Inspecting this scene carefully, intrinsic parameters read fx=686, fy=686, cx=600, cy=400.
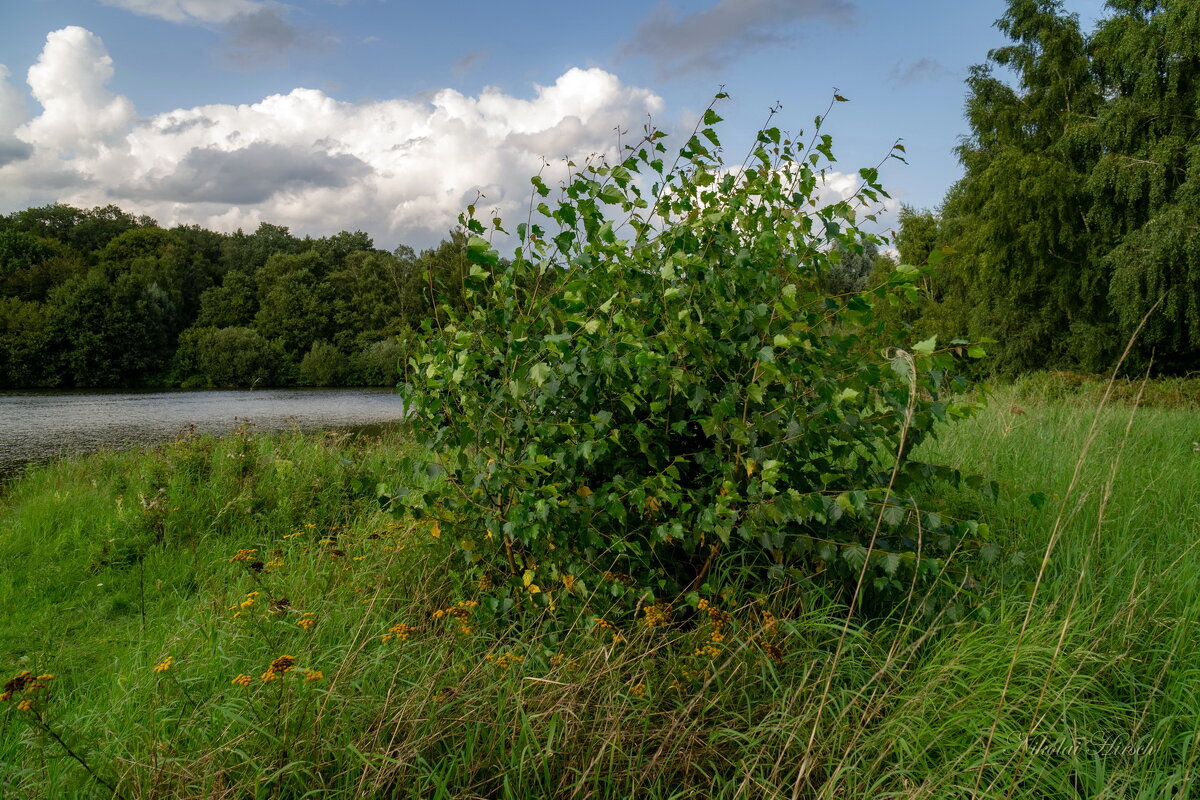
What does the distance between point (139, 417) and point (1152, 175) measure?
90.4 feet

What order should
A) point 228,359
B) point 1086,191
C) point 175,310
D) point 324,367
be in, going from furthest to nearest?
point 175,310 < point 324,367 < point 228,359 < point 1086,191

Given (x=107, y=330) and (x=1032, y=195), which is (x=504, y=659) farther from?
(x=107, y=330)

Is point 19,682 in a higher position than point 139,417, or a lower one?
higher

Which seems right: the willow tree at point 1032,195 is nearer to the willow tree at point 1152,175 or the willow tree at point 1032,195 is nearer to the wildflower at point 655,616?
the willow tree at point 1152,175

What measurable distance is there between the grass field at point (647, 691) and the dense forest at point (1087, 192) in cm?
1502

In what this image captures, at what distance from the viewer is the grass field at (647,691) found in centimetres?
198

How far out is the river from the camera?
1416 centimetres

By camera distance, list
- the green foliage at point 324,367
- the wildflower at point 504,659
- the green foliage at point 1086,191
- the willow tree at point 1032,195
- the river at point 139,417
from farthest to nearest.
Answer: the green foliage at point 324,367 → the willow tree at point 1032,195 → the green foliage at point 1086,191 → the river at point 139,417 → the wildflower at point 504,659

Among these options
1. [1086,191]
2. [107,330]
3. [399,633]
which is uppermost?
[1086,191]

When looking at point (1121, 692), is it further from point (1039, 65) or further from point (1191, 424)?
point (1039, 65)

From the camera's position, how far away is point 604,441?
264 cm

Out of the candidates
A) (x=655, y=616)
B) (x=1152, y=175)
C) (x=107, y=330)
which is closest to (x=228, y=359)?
(x=107, y=330)

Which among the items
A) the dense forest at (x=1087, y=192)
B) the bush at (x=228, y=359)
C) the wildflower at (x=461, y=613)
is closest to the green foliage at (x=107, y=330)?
the bush at (x=228, y=359)

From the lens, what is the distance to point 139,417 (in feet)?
67.2
